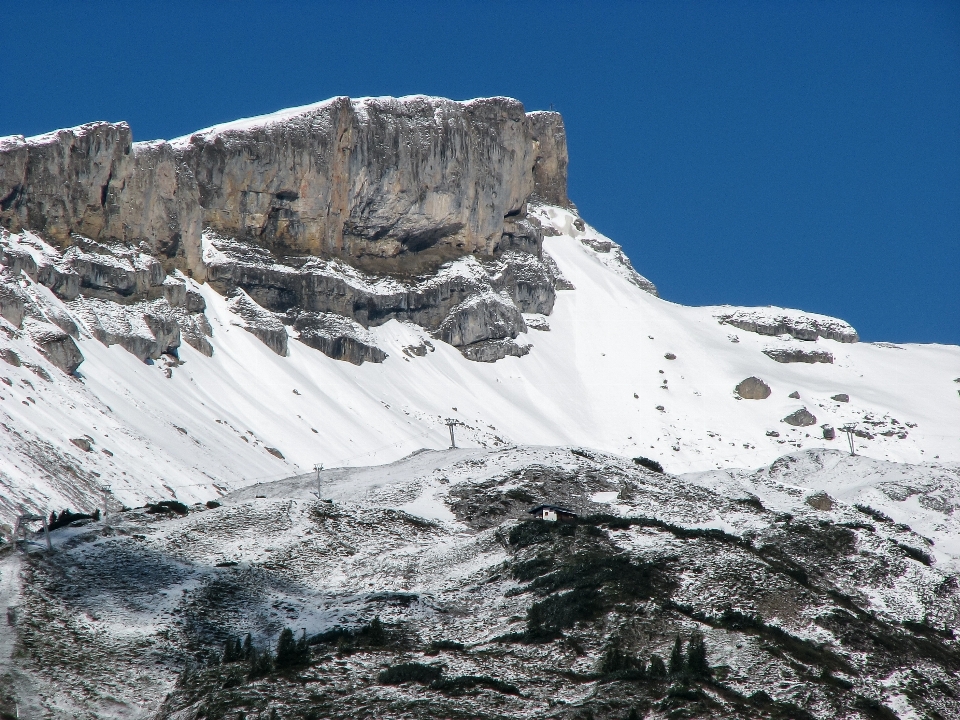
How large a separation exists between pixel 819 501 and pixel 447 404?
6970 cm

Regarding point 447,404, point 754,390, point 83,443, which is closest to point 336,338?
point 447,404

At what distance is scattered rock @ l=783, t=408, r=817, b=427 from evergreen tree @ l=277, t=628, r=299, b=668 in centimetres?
11865

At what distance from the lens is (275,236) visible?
532 feet

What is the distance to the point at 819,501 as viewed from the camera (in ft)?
274

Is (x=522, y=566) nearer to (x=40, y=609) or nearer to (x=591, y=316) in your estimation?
(x=40, y=609)

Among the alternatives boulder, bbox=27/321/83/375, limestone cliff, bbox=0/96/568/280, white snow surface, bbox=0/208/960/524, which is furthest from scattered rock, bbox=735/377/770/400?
boulder, bbox=27/321/83/375

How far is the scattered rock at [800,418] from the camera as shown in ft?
513

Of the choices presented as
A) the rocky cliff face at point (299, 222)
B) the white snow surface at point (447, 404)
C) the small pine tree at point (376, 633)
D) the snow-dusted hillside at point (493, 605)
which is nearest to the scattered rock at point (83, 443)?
the white snow surface at point (447, 404)

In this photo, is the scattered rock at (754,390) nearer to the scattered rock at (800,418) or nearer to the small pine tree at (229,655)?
the scattered rock at (800,418)

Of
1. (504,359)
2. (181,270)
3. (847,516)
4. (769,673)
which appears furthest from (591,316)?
(769,673)

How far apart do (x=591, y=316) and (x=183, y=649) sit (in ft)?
476

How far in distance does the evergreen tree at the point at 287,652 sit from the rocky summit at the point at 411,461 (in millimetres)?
208

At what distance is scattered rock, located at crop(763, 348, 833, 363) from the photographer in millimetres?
183750

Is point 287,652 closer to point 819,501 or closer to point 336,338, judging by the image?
point 819,501
